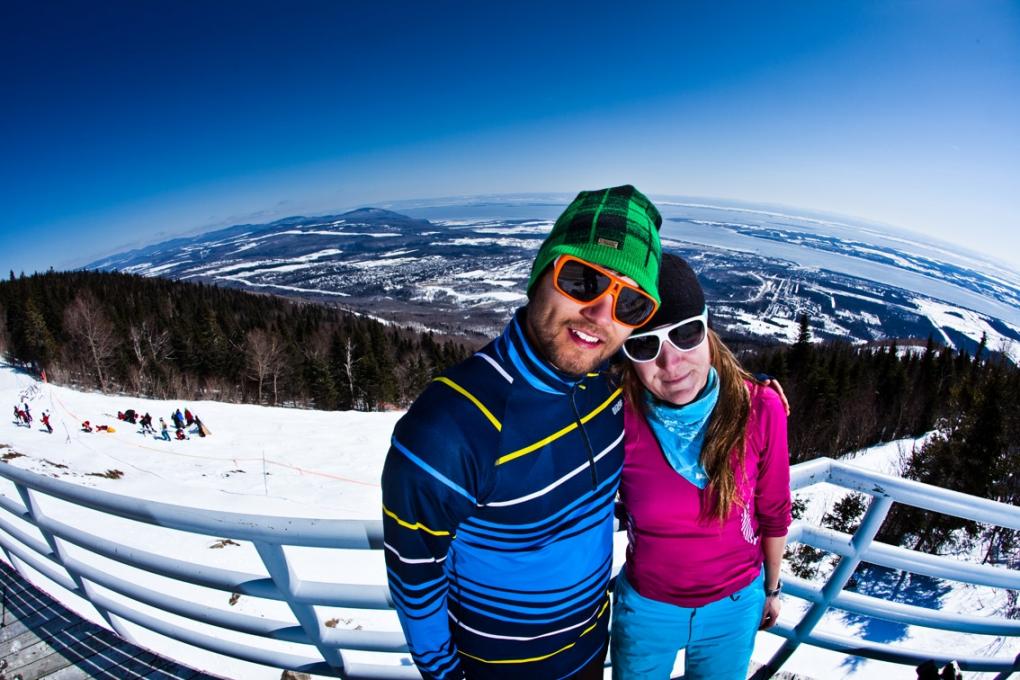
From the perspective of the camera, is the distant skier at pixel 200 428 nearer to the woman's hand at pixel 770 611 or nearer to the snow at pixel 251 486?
the snow at pixel 251 486

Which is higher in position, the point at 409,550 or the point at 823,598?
the point at 409,550

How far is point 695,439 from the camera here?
1.90 m

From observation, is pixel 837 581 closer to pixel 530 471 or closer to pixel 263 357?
pixel 530 471

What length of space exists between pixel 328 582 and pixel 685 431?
1.65 meters

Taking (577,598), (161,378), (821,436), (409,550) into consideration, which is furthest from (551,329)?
(161,378)

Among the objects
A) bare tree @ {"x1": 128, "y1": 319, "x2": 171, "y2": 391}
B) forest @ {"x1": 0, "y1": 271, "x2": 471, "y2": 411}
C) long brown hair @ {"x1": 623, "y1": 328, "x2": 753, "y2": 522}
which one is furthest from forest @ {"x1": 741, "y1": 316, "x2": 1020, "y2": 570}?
bare tree @ {"x1": 128, "y1": 319, "x2": 171, "y2": 391}

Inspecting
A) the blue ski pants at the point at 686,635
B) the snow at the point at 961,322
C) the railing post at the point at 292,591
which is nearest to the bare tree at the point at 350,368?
the railing post at the point at 292,591

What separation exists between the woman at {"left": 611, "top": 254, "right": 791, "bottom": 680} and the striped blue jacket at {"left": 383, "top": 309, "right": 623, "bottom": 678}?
0.20 m

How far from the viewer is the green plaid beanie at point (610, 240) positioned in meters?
1.54

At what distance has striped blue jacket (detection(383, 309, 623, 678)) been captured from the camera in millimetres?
1318

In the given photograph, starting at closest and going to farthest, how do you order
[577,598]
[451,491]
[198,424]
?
[451,491]
[577,598]
[198,424]

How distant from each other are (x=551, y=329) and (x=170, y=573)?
1.97 metres

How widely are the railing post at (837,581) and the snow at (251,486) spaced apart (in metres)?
0.17

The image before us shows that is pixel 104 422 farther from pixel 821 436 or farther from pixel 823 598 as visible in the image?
pixel 821 436
